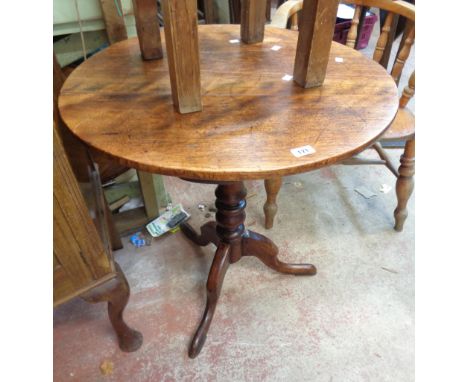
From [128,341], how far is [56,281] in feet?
1.61

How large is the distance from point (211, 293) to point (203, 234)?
302 millimetres

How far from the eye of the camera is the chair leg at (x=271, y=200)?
153 centimetres

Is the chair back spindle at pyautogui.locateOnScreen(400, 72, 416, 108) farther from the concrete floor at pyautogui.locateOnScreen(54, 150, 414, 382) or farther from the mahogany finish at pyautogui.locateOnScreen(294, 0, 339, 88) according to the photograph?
the mahogany finish at pyautogui.locateOnScreen(294, 0, 339, 88)

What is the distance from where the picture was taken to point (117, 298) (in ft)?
3.34

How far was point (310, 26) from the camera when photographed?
0.85 metres

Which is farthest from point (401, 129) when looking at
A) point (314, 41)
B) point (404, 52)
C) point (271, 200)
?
point (314, 41)

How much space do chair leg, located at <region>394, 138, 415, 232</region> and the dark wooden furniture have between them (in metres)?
1.24

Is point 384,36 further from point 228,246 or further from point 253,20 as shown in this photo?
point 228,246

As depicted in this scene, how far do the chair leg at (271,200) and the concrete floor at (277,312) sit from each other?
0.07 meters

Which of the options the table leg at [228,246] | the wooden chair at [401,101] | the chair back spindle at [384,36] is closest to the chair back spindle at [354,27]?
the wooden chair at [401,101]

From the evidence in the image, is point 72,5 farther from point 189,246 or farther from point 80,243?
point 189,246

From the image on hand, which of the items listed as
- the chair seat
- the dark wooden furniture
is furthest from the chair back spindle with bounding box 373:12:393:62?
the dark wooden furniture

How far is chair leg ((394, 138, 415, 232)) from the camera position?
1470 millimetres

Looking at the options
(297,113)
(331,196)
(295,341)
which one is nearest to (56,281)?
(297,113)
